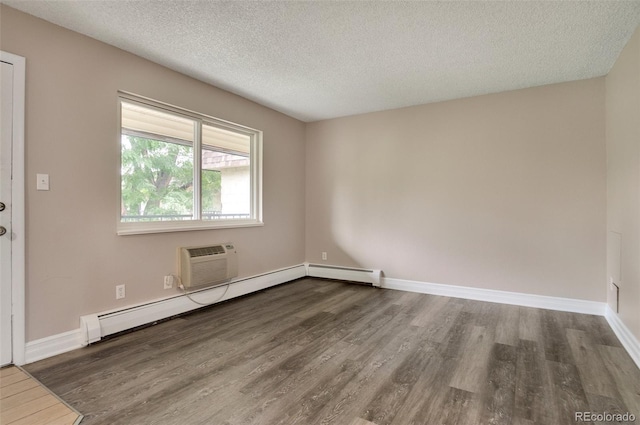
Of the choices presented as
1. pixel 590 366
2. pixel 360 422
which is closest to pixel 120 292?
pixel 360 422

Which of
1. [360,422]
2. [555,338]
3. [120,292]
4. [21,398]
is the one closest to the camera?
[360,422]

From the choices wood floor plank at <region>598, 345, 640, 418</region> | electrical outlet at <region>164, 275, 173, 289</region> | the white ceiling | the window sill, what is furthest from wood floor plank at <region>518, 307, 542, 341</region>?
electrical outlet at <region>164, 275, 173, 289</region>

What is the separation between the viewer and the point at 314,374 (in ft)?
6.84

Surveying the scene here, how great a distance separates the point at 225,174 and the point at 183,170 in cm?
63

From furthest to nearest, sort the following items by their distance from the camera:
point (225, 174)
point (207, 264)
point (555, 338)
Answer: point (225, 174), point (207, 264), point (555, 338)

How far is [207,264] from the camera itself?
3336mm

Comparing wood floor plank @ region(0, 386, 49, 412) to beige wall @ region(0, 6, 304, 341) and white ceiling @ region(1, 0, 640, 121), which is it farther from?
white ceiling @ region(1, 0, 640, 121)

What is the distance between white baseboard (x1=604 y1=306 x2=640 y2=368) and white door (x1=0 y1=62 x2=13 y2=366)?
4359 mm

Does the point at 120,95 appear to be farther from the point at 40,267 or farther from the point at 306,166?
the point at 306,166

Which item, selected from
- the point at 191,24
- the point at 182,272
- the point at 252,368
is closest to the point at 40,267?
the point at 182,272

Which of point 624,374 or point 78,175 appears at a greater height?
point 78,175

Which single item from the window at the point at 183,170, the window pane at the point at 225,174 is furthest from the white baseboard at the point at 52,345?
the window pane at the point at 225,174

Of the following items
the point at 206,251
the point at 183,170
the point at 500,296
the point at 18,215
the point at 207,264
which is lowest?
the point at 500,296

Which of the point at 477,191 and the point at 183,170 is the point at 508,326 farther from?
the point at 183,170
